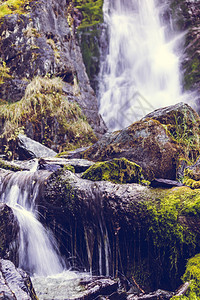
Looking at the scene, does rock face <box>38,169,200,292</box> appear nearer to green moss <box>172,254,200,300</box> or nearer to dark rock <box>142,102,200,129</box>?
green moss <box>172,254,200,300</box>

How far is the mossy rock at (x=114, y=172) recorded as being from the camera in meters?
3.56

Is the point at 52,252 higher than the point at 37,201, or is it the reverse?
the point at 37,201

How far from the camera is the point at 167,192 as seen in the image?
280cm

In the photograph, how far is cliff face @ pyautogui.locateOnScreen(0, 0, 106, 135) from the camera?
866 cm

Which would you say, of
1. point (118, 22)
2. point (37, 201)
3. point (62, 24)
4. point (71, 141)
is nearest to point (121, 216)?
point (37, 201)

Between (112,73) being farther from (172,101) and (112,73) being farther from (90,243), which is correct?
(90,243)

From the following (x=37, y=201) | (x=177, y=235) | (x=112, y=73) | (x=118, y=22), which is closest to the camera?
(x=177, y=235)

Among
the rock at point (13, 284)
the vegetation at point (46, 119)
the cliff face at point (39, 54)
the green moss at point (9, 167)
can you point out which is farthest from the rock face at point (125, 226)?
the cliff face at point (39, 54)

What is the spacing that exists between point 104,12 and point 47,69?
9522 millimetres

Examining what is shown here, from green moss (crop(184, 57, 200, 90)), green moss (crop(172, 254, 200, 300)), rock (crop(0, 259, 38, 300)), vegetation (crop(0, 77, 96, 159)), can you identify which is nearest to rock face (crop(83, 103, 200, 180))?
green moss (crop(172, 254, 200, 300))

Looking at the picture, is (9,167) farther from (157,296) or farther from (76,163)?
(157,296)

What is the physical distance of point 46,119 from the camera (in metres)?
7.66

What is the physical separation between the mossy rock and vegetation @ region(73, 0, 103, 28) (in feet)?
44.7

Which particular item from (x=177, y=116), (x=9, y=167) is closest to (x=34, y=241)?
(x=9, y=167)
